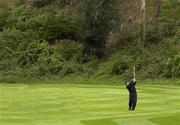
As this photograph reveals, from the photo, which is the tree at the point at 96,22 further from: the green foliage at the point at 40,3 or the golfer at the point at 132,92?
the golfer at the point at 132,92

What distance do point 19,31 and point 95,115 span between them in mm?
41534

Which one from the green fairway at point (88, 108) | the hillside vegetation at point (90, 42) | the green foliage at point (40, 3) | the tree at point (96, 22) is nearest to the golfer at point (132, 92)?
the green fairway at point (88, 108)

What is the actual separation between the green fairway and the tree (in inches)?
697

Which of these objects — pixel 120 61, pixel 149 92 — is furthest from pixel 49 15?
pixel 149 92

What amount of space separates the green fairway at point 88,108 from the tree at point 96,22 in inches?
697

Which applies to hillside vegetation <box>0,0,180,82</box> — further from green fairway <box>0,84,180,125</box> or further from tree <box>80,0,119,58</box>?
green fairway <box>0,84,180,125</box>

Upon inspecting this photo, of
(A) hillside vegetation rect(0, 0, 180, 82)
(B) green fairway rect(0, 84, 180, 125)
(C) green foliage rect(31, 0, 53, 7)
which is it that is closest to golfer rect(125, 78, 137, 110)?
(B) green fairway rect(0, 84, 180, 125)

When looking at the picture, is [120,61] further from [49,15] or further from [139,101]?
[139,101]

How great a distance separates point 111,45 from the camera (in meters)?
62.7

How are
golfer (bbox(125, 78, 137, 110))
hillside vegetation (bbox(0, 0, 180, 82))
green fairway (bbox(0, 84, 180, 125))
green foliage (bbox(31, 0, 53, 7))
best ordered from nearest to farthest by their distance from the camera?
1. green fairway (bbox(0, 84, 180, 125))
2. golfer (bbox(125, 78, 137, 110))
3. hillside vegetation (bbox(0, 0, 180, 82))
4. green foliage (bbox(31, 0, 53, 7))

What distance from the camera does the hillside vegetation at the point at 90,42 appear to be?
55.8 m

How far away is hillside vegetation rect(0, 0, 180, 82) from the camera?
A: 183ft

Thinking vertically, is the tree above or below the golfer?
above

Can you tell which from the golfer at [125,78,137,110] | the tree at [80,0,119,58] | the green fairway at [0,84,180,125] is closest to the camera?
the green fairway at [0,84,180,125]
